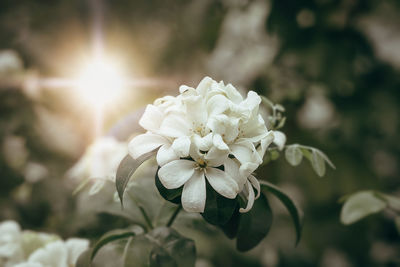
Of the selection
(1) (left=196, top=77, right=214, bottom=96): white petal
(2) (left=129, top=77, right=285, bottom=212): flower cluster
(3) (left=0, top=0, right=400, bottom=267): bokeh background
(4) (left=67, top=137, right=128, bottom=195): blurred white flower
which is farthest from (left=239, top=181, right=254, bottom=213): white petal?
(3) (left=0, top=0, right=400, bottom=267): bokeh background

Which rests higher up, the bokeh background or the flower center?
the flower center

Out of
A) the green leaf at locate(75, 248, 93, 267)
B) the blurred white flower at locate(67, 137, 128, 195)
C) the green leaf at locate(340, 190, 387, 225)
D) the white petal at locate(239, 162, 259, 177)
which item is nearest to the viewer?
the white petal at locate(239, 162, 259, 177)

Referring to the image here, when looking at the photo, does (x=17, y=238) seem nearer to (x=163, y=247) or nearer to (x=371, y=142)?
(x=163, y=247)

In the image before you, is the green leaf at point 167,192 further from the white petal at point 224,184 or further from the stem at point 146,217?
Answer: the stem at point 146,217

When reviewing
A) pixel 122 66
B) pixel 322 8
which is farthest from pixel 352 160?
pixel 122 66

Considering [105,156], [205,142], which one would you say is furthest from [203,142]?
[105,156]

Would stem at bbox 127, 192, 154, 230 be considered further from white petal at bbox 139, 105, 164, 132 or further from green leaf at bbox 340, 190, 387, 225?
green leaf at bbox 340, 190, 387, 225

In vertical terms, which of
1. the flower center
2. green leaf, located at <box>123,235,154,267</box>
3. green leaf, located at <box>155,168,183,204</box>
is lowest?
green leaf, located at <box>123,235,154,267</box>

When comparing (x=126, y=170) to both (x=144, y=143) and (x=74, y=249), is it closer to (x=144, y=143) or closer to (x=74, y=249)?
(x=144, y=143)

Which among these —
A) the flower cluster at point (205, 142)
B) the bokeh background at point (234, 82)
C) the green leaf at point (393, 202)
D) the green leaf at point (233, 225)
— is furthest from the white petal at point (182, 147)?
the bokeh background at point (234, 82)
